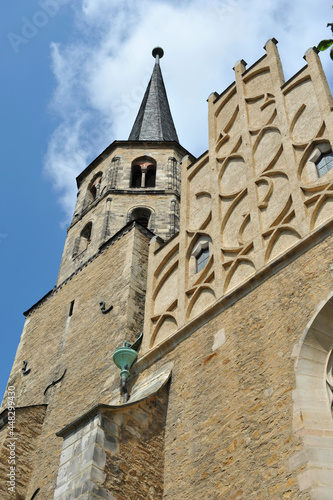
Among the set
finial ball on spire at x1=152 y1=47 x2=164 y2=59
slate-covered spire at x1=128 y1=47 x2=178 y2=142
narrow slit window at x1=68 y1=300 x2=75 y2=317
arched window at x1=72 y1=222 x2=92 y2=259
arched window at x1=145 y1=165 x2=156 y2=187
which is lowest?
narrow slit window at x1=68 y1=300 x2=75 y2=317

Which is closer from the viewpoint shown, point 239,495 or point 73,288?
point 239,495

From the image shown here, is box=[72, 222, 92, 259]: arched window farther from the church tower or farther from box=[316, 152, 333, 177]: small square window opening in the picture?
box=[316, 152, 333, 177]: small square window opening

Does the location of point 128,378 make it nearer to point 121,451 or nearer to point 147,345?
point 147,345

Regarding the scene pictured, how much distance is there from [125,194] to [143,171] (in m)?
1.42

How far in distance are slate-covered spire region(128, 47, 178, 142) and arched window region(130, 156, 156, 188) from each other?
7.20 ft

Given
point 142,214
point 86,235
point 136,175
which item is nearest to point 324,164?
point 142,214

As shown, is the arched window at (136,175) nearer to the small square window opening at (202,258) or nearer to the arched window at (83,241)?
the arched window at (83,241)

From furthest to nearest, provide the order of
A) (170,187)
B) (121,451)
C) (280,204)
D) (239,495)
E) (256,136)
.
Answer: (170,187) → (256,136) → (280,204) → (121,451) → (239,495)

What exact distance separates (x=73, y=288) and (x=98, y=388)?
403 cm

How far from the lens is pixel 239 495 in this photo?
6137 millimetres

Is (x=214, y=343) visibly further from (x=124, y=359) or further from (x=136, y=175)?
(x=136, y=175)

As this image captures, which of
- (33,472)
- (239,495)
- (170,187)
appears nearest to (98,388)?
(33,472)

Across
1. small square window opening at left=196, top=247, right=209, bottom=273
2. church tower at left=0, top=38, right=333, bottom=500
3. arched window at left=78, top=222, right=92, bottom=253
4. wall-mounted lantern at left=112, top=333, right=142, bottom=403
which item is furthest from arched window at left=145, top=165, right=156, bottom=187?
wall-mounted lantern at left=112, top=333, right=142, bottom=403

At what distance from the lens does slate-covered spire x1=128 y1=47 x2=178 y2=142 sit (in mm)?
20297
